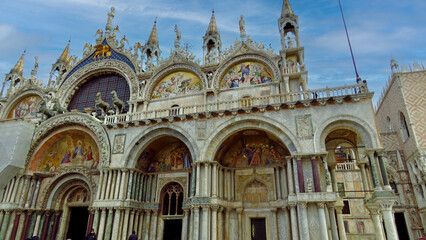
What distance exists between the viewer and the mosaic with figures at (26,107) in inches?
854

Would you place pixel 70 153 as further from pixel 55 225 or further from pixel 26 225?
pixel 26 225

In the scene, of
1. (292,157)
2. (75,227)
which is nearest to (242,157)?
(292,157)

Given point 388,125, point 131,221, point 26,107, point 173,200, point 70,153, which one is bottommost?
A: point 131,221

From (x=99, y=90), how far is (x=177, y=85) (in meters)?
6.88

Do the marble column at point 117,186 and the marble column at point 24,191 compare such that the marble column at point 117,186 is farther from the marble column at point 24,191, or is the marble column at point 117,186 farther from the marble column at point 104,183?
the marble column at point 24,191

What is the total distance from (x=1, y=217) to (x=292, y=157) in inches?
671

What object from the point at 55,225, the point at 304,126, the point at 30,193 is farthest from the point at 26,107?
the point at 304,126

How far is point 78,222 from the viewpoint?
1708 cm

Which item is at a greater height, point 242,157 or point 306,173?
point 242,157

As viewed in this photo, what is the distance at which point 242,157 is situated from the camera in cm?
1506

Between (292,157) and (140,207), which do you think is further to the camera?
(140,207)

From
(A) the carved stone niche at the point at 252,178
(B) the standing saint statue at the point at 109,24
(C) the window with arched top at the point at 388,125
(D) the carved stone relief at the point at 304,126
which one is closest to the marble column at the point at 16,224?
(A) the carved stone niche at the point at 252,178

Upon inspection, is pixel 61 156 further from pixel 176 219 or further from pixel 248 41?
pixel 248 41

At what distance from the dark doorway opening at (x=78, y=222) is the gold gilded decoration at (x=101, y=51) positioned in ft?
37.0
